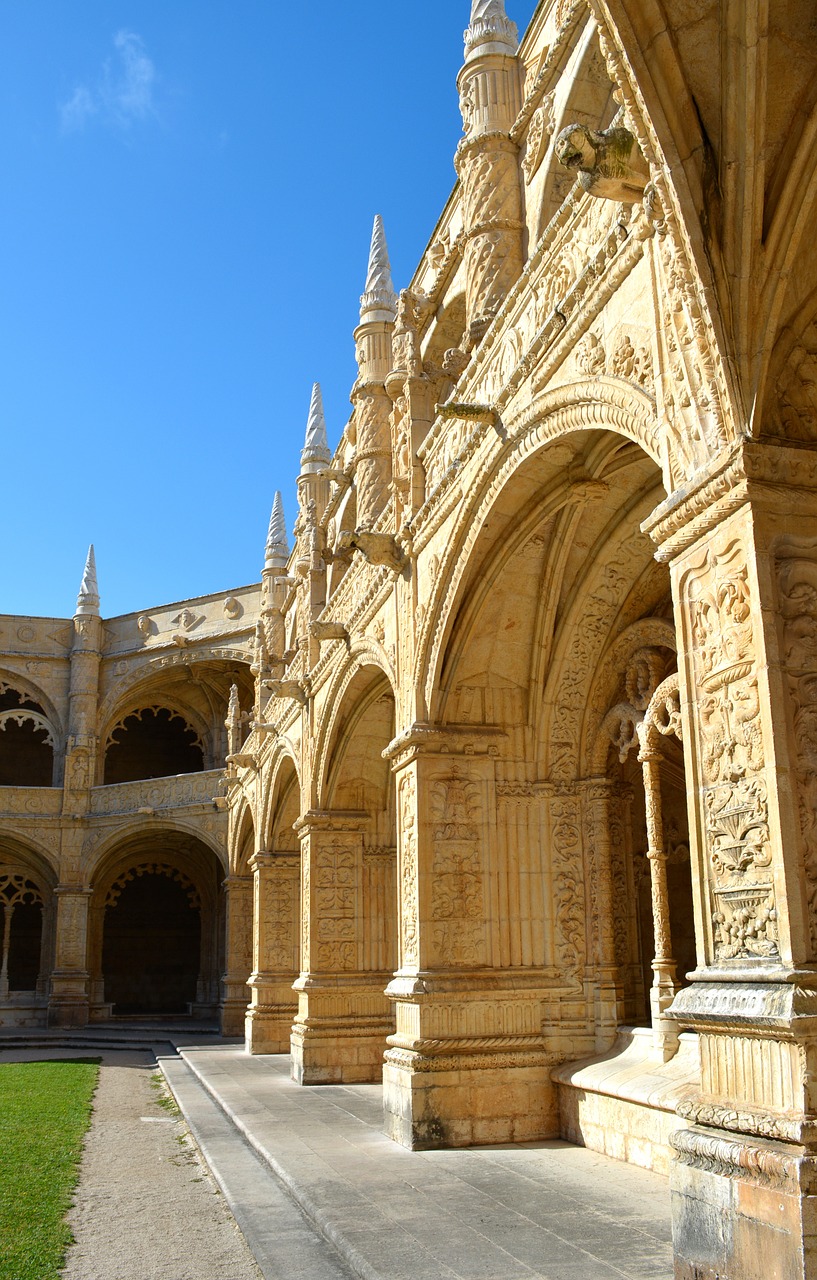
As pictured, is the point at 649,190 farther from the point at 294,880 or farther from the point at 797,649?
the point at 294,880

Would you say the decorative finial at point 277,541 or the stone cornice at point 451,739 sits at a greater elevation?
the decorative finial at point 277,541

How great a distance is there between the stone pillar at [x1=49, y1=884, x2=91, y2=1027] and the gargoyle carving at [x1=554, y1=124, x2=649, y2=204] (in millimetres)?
25009

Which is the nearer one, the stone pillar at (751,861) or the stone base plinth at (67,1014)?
the stone pillar at (751,861)

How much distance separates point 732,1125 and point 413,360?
26.4ft

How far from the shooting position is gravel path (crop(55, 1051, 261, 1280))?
6008 mm

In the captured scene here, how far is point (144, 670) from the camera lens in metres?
30.0

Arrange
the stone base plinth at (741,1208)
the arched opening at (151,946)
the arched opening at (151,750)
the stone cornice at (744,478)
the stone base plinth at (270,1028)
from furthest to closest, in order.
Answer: the arched opening at (151,750) → the arched opening at (151,946) → the stone base plinth at (270,1028) → the stone cornice at (744,478) → the stone base plinth at (741,1208)

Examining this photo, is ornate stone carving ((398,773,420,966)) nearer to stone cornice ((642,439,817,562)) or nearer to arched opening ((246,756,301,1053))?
stone cornice ((642,439,817,562))

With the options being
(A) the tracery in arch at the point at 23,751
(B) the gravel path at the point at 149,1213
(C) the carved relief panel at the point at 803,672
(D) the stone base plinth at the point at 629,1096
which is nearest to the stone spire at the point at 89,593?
(A) the tracery in arch at the point at 23,751

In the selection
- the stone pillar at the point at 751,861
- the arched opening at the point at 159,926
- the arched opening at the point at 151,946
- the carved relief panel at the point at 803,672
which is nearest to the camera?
the stone pillar at the point at 751,861

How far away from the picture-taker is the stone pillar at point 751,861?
3.97 meters

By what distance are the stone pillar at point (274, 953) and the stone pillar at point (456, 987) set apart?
29.8ft

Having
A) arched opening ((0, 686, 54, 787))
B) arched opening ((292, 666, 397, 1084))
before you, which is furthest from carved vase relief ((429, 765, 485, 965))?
arched opening ((0, 686, 54, 787))

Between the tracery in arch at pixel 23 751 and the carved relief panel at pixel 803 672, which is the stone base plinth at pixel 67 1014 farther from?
the carved relief panel at pixel 803 672
